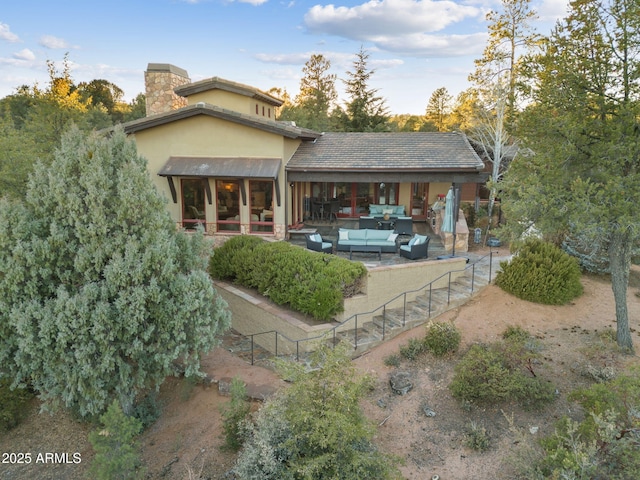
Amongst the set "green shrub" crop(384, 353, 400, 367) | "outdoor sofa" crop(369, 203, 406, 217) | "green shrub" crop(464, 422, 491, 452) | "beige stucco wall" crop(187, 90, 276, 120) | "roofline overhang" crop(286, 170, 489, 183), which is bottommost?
"green shrub" crop(464, 422, 491, 452)

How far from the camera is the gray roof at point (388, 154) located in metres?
15.2

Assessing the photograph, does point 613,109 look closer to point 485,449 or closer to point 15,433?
point 485,449

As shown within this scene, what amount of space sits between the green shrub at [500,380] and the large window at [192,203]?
12206 millimetres

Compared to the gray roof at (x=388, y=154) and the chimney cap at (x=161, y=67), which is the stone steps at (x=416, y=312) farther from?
the chimney cap at (x=161, y=67)

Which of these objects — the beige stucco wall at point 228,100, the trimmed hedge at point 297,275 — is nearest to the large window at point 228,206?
the beige stucco wall at point 228,100

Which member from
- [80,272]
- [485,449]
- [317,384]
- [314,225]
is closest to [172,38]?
[314,225]

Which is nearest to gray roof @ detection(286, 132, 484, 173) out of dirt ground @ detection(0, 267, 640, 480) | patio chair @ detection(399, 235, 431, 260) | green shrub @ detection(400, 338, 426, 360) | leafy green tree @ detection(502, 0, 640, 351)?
patio chair @ detection(399, 235, 431, 260)

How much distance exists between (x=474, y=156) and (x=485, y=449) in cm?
1157

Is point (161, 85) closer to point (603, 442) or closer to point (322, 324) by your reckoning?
point (322, 324)

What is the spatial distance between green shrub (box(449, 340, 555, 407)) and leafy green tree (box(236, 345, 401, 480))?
9.05 ft

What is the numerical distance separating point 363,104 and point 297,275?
2428cm

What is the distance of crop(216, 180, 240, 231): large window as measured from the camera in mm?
16297

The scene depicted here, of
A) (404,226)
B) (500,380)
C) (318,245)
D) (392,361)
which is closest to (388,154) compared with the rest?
(404,226)

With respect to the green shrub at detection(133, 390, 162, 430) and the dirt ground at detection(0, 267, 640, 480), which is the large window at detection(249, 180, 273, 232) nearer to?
the dirt ground at detection(0, 267, 640, 480)
